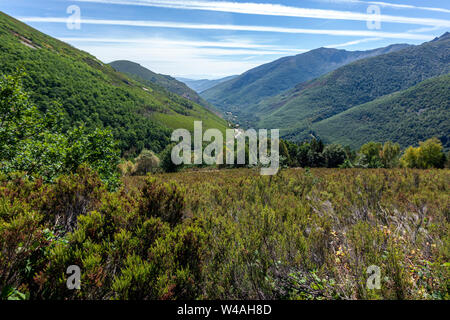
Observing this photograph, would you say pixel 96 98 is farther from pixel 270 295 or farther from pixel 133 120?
pixel 270 295

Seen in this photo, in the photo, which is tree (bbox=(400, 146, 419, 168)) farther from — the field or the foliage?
the field

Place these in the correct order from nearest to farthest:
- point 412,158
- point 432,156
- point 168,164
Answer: point 432,156 < point 412,158 < point 168,164

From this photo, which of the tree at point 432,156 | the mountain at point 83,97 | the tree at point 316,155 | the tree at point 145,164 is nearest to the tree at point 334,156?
the tree at point 316,155

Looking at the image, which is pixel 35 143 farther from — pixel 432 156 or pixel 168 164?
pixel 432 156

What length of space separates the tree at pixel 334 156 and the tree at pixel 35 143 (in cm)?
5559

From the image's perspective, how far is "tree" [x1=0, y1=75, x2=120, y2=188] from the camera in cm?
622

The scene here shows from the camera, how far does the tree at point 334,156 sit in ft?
176

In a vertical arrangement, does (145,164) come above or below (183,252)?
above

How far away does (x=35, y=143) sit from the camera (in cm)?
682

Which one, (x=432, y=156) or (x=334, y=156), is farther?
(x=334, y=156)

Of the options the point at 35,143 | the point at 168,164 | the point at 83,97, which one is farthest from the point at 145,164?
the point at 83,97

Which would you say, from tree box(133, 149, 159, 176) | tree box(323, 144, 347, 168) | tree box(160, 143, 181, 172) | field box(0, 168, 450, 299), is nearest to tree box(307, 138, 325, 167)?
tree box(323, 144, 347, 168)

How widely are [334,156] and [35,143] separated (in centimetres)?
5831
